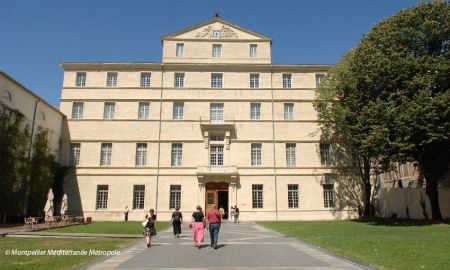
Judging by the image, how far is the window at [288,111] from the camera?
3840 cm

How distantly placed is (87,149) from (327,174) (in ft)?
76.3

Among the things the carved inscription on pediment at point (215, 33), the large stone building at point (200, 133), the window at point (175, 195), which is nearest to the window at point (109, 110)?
the large stone building at point (200, 133)

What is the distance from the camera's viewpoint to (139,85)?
126ft

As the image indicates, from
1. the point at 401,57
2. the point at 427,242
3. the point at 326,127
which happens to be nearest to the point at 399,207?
the point at 326,127

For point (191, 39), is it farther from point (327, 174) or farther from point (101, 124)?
point (327, 174)

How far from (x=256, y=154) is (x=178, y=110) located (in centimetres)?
881

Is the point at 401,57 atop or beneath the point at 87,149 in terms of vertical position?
atop

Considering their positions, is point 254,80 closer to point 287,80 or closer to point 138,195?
point 287,80

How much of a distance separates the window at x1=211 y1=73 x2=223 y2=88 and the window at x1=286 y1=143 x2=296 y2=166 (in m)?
9.16

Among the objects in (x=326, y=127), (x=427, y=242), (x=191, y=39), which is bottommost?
(x=427, y=242)

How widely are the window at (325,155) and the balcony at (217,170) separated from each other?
874cm

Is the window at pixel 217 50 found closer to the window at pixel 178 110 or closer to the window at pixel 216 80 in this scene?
the window at pixel 216 80

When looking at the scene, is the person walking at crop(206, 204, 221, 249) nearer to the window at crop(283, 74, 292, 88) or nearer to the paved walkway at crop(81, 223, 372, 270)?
the paved walkway at crop(81, 223, 372, 270)

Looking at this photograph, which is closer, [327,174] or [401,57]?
[401,57]
